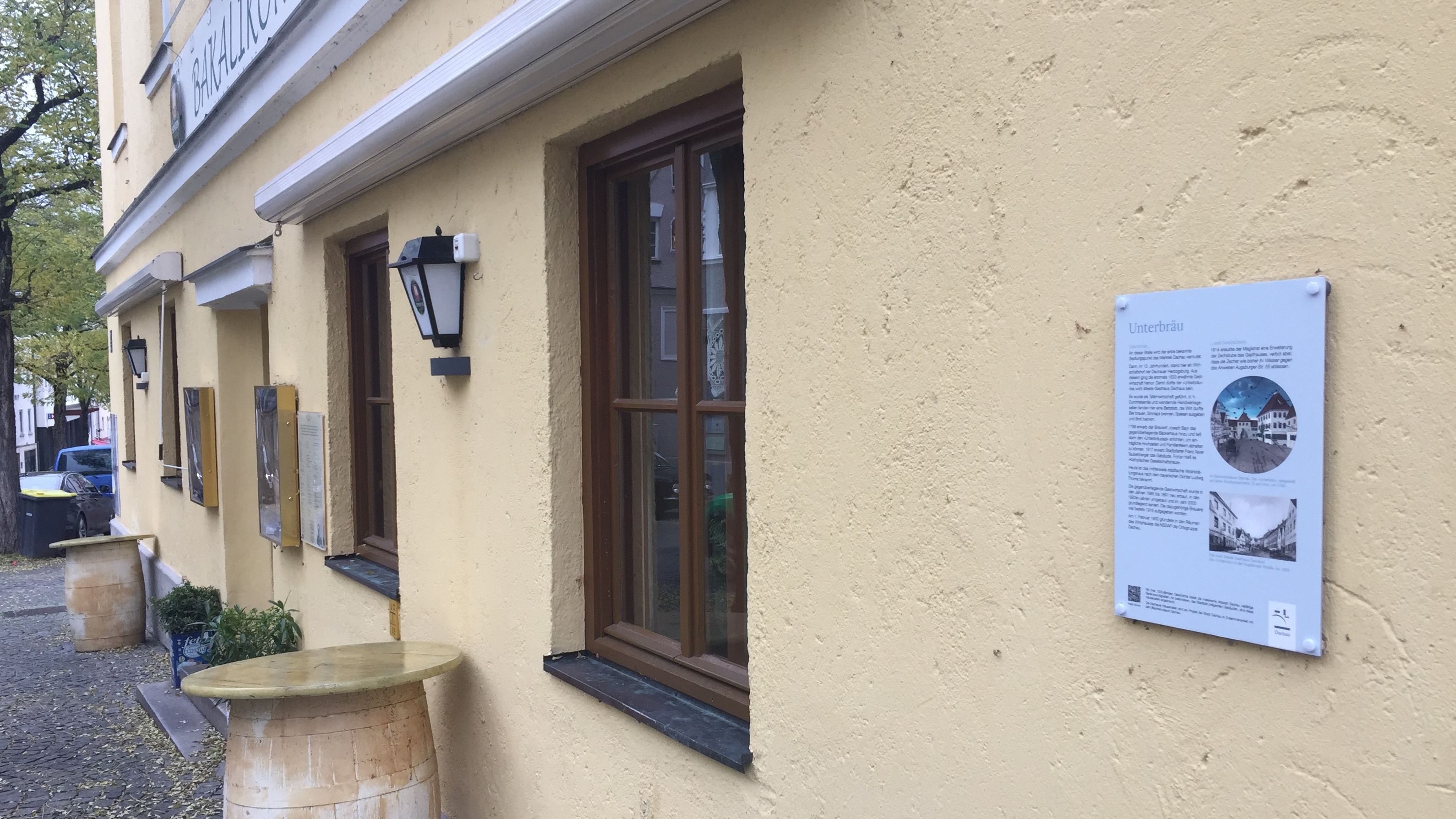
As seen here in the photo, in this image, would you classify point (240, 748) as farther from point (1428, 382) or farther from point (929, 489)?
point (1428, 382)

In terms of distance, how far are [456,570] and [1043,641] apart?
110 inches

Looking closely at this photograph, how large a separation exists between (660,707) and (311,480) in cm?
349

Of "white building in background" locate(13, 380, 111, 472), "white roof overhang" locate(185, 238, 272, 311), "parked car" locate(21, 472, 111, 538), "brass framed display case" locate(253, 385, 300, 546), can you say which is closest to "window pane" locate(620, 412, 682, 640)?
"brass framed display case" locate(253, 385, 300, 546)

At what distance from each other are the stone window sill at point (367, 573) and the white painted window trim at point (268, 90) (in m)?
2.38

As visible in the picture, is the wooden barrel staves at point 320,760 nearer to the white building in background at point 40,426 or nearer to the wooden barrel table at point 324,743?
the wooden barrel table at point 324,743

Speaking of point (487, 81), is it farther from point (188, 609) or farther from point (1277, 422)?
point (188, 609)

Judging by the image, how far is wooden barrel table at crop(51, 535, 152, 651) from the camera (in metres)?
9.28

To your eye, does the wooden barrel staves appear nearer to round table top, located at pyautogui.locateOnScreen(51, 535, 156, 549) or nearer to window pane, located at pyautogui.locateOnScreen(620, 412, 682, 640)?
window pane, located at pyautogui.locateOnScreen(620, 412, 682, 640)

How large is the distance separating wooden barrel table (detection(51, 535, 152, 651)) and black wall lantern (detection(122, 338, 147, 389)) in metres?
1.88

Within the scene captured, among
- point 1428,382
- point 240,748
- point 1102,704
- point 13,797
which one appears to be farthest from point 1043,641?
point 13,797

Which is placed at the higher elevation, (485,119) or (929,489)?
(485,119)

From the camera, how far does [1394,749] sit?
1.37m

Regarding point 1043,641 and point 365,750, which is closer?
point 1043,641

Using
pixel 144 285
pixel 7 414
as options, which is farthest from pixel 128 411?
pixel 7 414
